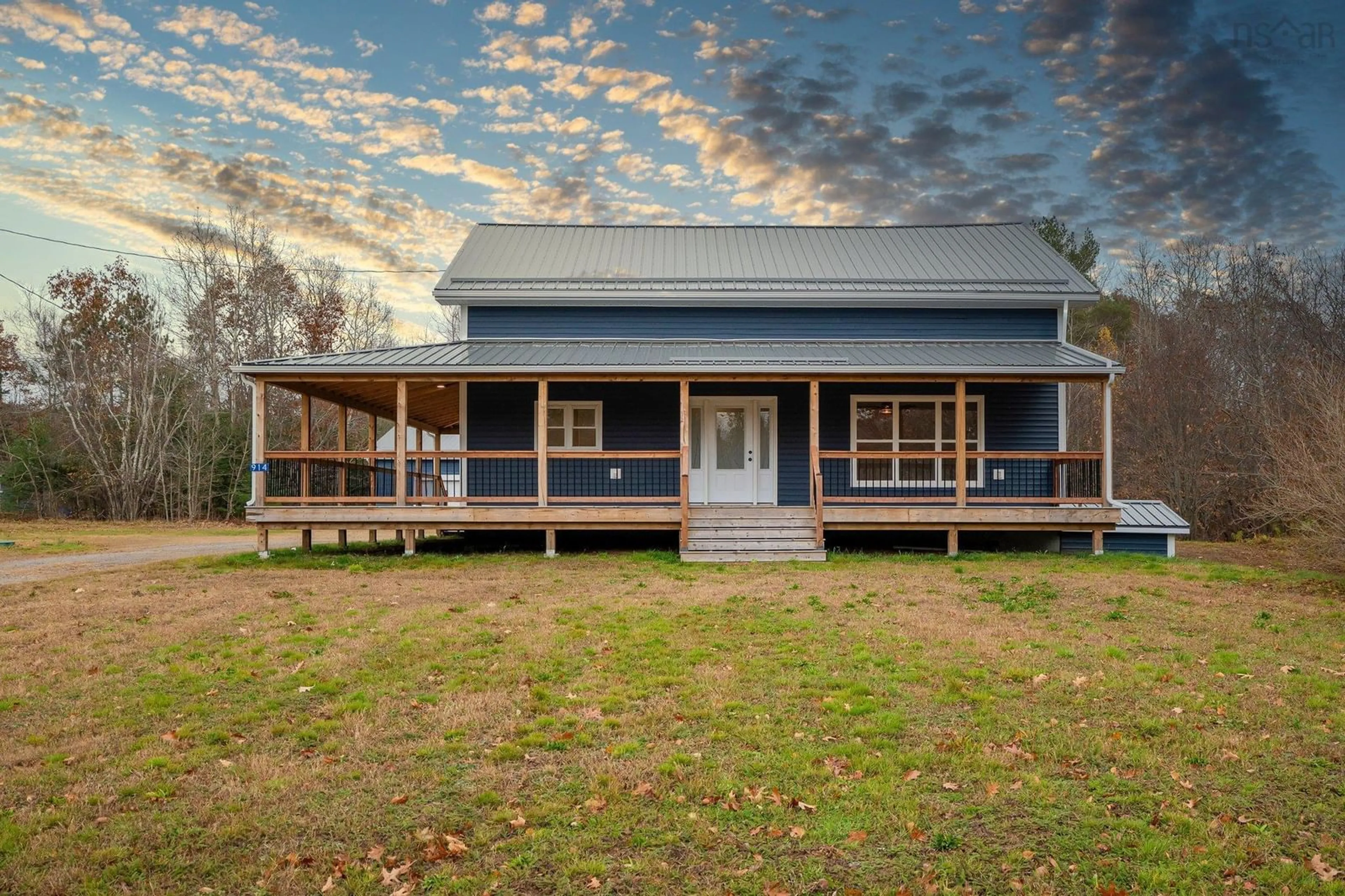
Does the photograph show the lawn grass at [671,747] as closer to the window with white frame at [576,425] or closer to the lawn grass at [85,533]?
the window with white frame at [576,425]

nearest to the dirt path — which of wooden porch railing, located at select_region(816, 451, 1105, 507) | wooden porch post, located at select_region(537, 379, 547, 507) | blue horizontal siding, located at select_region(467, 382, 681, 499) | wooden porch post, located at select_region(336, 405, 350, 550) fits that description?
wooden porch post, located at select_region(336, 405, 350, 550)

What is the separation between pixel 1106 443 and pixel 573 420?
10.1 metres

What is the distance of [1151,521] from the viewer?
15492 millimetres

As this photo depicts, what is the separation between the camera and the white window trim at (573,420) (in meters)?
17.0

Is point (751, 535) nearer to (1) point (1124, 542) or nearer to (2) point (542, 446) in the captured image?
(2) point (542, 446)

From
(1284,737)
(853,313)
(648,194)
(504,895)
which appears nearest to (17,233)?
(648,194)

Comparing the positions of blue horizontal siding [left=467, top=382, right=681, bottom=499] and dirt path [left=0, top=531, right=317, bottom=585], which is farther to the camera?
blue horizontal siding [left=467, top=382, right=681, bottom=499]

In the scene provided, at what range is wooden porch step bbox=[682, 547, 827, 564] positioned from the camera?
13.6m

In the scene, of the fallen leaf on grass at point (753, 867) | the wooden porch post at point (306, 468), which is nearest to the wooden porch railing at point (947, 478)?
the wooden porch post at point (306, 468)

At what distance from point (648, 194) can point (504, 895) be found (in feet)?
90.1

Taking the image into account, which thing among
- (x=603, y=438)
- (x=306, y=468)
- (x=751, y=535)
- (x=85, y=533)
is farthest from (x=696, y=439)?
(x=85, y=533)

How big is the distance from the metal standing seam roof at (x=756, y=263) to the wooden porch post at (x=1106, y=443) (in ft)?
11.9

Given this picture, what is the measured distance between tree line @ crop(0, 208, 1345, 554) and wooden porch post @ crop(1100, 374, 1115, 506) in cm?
575

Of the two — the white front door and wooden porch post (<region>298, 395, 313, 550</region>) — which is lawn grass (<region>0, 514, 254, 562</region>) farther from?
the white front door
